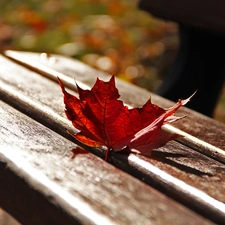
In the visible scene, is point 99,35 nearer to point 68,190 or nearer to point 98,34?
point 98,34

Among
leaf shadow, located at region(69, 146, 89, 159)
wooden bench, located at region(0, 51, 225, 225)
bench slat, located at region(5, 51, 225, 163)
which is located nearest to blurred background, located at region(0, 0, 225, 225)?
bench slat, located at region(5, 51, 225, 163)

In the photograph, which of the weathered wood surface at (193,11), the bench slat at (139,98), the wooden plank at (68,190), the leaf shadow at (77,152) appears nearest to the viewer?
the wooden plank at (68,190)

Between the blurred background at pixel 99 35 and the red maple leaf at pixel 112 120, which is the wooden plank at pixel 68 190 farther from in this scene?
the blurred background at pixel 99 35

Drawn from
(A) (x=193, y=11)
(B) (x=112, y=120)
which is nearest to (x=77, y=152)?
(B) (x=112, y=120)

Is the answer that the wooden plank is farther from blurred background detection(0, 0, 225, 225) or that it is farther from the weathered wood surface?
blurred background detection(0, 0, 225, 225)

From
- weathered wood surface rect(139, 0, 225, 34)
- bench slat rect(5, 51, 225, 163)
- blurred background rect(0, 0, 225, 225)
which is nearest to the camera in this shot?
bench slat rect(5, 51, 225, 163)

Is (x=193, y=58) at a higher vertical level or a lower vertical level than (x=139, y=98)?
higher

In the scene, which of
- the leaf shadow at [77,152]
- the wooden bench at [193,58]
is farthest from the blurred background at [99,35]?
the leaf shadow at [77,152]
